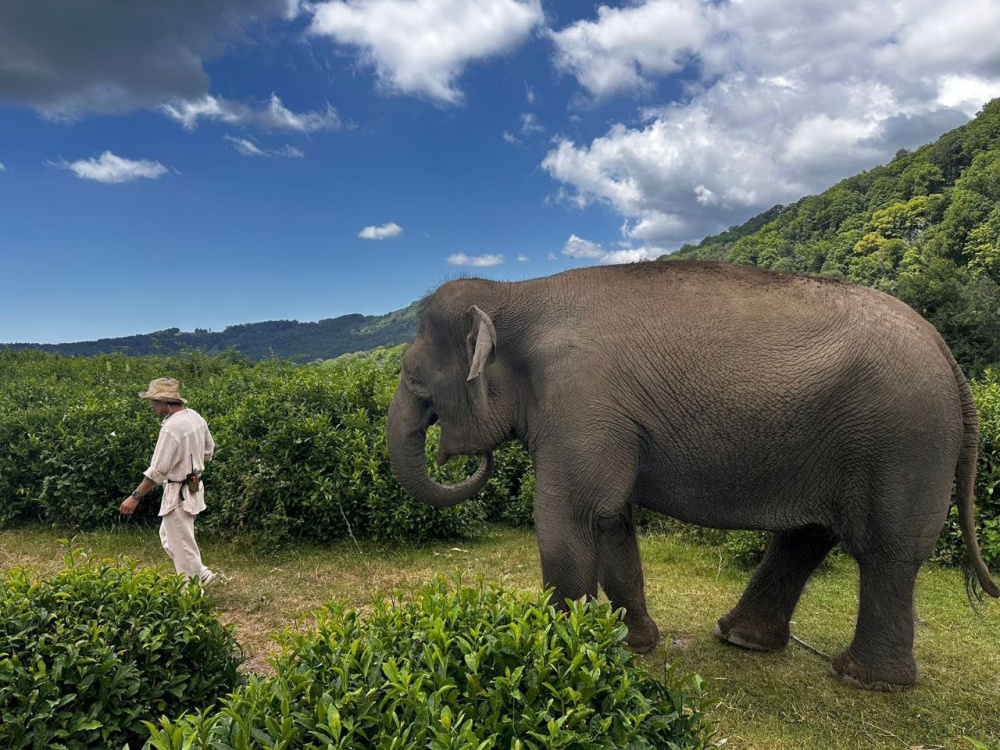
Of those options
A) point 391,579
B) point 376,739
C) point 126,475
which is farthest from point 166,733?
point 126,475

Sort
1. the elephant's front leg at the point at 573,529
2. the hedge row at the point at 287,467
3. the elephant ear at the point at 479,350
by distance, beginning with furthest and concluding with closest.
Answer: the hedge row at the point at 287,467 < the elephant ear at the point at 479,350 < the elephant's front leg at the point at 573,529

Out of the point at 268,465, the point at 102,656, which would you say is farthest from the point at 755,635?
the point at 268,465

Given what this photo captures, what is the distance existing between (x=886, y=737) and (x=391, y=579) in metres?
4.74

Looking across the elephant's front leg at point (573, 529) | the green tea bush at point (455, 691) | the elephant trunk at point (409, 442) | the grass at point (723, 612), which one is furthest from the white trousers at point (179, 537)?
the green tea bush at point (455, 691)

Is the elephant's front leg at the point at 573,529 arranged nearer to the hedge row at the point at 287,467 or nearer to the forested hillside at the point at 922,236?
the hedge row at the point at 287,467

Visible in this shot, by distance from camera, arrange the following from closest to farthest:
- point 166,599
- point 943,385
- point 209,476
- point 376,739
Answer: point 376,739 → point 166,599 → point 943,385 → point 209,476

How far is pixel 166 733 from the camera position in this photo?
2.06 meters

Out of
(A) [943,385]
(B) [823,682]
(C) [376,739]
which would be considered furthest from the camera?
(B) [823,682]

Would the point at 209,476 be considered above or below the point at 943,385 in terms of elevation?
below

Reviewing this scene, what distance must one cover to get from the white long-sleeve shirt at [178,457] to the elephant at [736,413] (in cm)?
319

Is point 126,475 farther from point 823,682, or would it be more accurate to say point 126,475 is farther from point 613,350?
point 823,682

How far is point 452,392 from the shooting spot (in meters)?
4.47

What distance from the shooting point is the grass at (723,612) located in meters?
3.92

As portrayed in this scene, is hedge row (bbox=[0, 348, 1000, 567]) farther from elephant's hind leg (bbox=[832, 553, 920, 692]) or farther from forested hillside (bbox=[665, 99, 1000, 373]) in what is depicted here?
forested hillside (bbox=[665, 99, 1000, 373])
